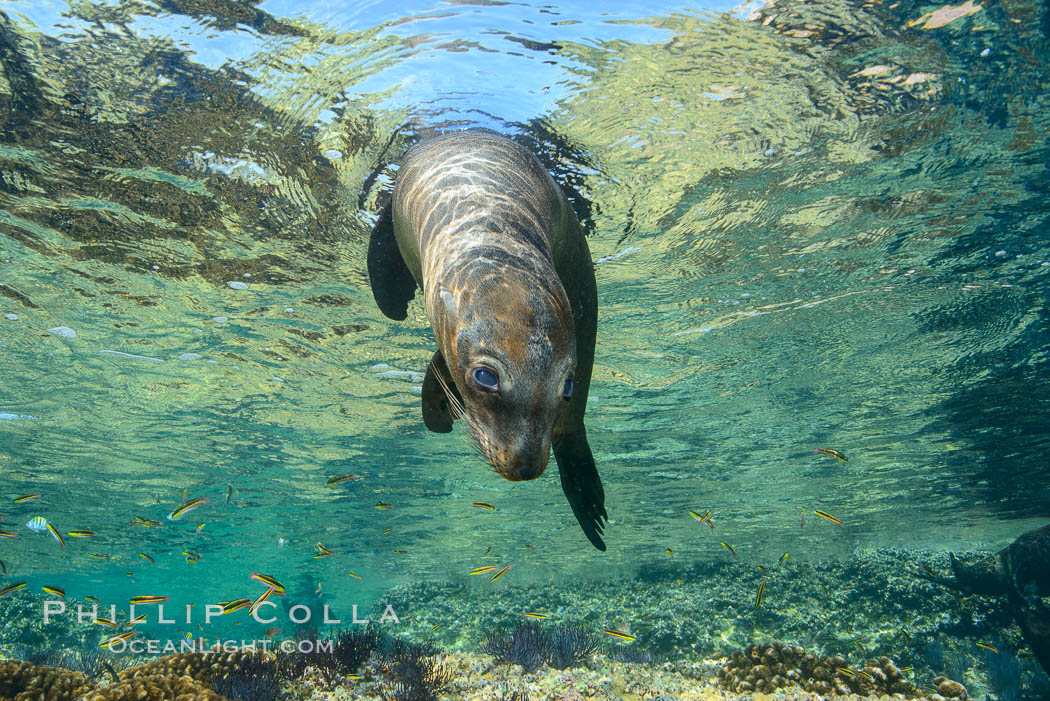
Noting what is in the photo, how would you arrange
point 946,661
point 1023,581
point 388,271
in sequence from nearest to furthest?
point 388,271 < point 1023,581 < point 946,661

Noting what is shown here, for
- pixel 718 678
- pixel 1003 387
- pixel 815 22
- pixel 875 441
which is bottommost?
pixel 718 678

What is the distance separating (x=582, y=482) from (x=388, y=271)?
2351 mm

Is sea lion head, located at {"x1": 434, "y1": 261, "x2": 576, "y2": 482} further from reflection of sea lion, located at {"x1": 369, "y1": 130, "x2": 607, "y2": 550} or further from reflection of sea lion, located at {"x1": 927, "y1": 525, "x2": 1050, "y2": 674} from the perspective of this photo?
reflection of sea lion, located at {"x1": 927, "y1": 525, "x2": 1050, "y2": 674}

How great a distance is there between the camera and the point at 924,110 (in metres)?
6.28

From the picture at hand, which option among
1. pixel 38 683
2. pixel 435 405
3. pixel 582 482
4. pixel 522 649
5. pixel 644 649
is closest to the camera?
pixel 435 405

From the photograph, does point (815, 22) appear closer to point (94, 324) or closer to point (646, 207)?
point (646, 207)

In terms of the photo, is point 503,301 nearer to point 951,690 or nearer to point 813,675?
point 813,675

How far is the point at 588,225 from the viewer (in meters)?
7.88

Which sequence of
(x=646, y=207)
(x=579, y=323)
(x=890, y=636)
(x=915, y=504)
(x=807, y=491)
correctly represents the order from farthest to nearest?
(x=915, y=504), (x=807, y=491), (x=890, y=636), (x=646, y=207), (x=579, y=323)

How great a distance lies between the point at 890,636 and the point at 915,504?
39.2 feet

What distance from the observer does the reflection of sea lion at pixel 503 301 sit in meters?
1.88

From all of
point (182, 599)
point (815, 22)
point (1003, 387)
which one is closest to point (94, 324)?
point (815, 22)

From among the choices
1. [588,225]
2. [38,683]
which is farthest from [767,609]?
[38,683]

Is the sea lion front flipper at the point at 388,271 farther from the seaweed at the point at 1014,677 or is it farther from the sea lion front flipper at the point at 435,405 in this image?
the seaweed at the point at 1014,677
